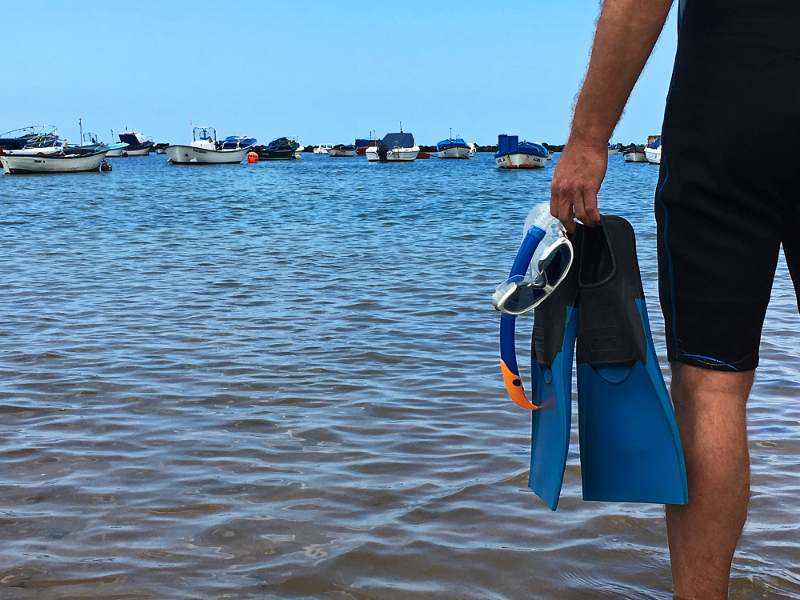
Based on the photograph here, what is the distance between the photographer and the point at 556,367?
184 centimetres

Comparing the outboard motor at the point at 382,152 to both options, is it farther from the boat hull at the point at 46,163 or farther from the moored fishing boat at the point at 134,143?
the moored fishing boat at the point at 134,143

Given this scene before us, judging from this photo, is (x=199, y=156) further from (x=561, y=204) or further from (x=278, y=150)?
(x=561, y=204)

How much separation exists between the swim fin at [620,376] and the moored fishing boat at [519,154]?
2137 inches

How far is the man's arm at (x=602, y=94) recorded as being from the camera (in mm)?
1521

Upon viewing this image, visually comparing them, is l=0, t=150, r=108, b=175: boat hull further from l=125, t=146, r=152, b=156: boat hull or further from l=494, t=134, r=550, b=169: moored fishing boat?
l=125, t=146, r=152, b=156: boat hull

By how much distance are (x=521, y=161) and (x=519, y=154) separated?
3.40ft

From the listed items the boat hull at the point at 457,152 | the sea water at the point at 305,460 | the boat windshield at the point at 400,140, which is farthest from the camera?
the boat hull at the point at 457,152

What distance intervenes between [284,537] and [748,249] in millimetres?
1570

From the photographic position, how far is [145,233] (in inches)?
527

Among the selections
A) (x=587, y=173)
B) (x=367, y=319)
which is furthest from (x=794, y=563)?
(x=367, y=319)

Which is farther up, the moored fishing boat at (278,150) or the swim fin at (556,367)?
the moored fishing boat at (278,150)

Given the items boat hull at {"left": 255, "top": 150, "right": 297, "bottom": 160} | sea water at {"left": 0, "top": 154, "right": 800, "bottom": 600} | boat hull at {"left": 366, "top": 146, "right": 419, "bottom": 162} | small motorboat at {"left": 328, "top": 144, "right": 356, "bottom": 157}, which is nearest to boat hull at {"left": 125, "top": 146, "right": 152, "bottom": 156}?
small motorboat at {"left": 328, "top": 144, "right": 356, "bottom": 157}

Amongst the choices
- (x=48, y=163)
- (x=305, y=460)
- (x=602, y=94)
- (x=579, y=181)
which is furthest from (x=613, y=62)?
(x=48, y=163)

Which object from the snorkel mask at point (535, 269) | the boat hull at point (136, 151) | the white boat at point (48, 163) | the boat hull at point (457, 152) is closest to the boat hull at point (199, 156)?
the white boat at point (48, 163)
